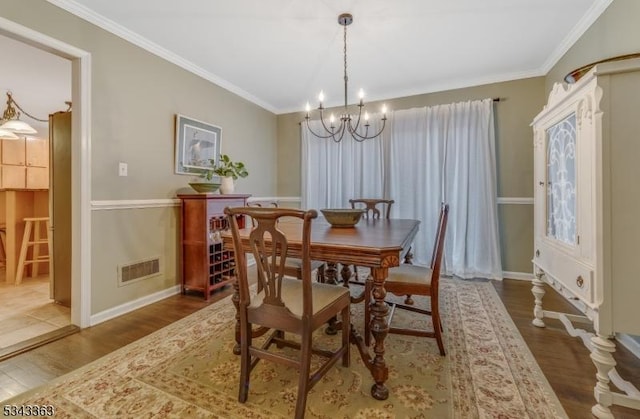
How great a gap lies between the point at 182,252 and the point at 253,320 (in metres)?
1.88

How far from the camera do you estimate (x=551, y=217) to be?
2.00 meters

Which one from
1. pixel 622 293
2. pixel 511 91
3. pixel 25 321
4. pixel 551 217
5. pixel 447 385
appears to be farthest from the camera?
pixel 511 91

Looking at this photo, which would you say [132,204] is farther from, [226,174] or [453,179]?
[453,179]

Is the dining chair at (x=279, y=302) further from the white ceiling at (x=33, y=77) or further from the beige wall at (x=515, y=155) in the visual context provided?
the white ceiling at (x=33, y=77)

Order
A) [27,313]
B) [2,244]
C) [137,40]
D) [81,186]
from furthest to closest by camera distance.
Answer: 1. [2,244]
2. [137,40]
3. [27,313]
4. [81,186]

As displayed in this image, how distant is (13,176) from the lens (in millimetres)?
4520

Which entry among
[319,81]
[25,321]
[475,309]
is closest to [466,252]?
[475,309]

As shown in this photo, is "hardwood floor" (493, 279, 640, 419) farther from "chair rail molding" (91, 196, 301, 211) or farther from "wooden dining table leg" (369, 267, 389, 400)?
"chair rail molding" (91, 196, 301, 211)

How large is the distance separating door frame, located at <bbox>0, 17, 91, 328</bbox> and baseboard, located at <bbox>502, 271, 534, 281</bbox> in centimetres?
419

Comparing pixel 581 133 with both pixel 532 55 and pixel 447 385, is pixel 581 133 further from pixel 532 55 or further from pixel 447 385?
pixel 532 55

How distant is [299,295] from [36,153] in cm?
579

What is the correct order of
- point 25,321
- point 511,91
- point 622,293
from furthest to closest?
point 511,91 → point 25,321 → point 622,293

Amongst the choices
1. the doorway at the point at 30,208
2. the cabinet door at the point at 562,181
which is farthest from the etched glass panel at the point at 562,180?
the doorway at the point at 30,208

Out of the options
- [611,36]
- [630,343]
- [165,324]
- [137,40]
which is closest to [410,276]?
[630,343]
